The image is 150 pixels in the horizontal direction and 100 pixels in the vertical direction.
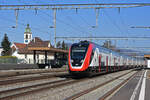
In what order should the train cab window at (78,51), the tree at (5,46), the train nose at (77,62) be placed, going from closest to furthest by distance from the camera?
the train nose at (77,62), the train cab window at (78,51), the tree at (5,46)

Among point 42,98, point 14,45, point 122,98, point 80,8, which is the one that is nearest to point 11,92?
point 42,98

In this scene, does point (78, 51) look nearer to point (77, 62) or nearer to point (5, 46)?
point (77, 62)

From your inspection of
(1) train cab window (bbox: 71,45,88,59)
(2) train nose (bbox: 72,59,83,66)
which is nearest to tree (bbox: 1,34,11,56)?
(1) train cab window (bbox: 71,45,88,59)

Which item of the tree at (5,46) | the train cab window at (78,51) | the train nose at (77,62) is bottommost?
the train nose at (77,62)

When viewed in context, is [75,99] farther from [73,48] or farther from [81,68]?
[73,48]

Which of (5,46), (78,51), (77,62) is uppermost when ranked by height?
(5,46)

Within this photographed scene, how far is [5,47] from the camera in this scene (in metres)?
116

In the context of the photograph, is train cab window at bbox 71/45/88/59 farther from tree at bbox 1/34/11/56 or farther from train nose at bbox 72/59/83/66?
tree at bbox 1/34/11/56

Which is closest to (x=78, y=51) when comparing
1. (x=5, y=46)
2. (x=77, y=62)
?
(x=77, y=62)

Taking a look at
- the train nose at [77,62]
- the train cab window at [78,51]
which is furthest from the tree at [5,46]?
the train nose at [77,62]

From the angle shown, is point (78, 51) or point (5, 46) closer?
point (78, 51)

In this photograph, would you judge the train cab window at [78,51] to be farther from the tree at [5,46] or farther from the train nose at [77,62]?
the tree at [5,46]

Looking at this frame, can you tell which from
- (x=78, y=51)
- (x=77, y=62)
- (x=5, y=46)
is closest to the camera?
(x=77, y=62)

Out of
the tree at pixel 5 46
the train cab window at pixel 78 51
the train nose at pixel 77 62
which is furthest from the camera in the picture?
the tree at pixel 5 46
